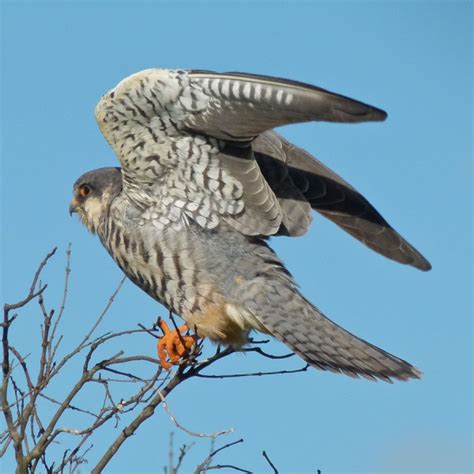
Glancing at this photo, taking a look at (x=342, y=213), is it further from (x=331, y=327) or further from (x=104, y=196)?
(x=104, y=196)

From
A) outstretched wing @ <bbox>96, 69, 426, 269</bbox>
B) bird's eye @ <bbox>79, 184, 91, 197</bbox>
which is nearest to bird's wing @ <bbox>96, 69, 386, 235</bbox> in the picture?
outstretched wing @ <bbox>96, 69, 426, 269</bbox>

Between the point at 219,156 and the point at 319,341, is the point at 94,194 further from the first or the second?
the point at 319,341

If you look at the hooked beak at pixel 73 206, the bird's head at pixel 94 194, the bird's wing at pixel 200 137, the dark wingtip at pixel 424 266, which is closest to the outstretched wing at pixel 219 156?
the bird's wing at pixel 200 137

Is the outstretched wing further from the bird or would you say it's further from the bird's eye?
the bird's eye

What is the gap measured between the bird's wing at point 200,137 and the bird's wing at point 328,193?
1.18 ft

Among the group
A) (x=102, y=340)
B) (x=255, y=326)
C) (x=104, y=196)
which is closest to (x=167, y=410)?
(x=102, y=340)

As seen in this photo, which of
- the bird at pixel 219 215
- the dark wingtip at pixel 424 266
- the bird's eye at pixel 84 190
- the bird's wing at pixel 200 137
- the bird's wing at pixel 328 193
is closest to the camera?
the bird's wing at pixel 200 137

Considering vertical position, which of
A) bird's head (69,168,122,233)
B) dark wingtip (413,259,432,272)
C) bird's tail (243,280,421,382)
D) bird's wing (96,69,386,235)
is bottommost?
bird's tail (243,280,421,382)

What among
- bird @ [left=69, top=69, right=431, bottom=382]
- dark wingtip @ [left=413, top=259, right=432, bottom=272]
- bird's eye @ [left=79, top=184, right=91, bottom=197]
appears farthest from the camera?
bird's eye @ [left=79, top=184, right=91, bottom=197]

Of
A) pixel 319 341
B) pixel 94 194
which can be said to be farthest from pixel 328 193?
pixel 94 194

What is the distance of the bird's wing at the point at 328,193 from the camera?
545 centimetres

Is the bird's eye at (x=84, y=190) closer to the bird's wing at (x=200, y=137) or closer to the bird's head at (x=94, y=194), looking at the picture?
the bird's head at (x=94, y=194)

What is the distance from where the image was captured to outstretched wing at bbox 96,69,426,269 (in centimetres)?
436

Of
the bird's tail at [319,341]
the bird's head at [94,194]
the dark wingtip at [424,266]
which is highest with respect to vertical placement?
the bird's head at [94,194]
